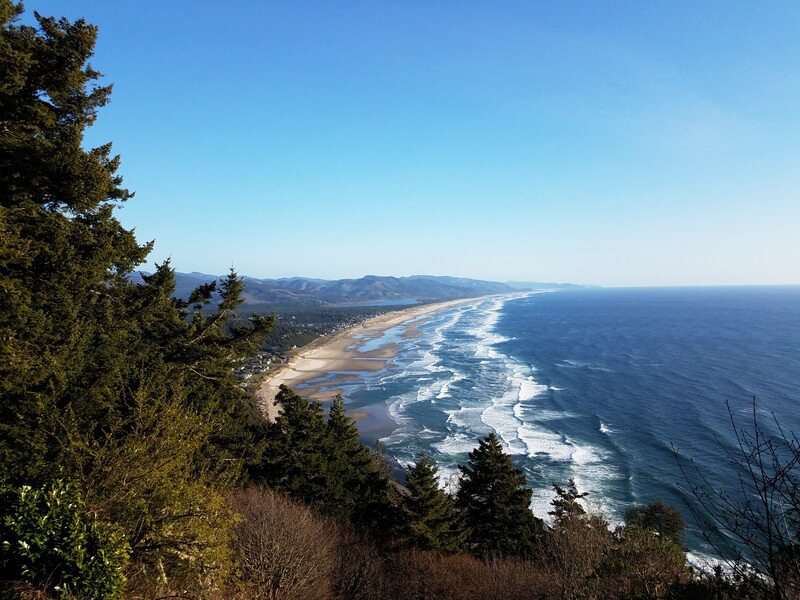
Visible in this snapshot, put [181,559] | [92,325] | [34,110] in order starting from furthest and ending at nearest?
[92,325] < [34,110] < [181,559]

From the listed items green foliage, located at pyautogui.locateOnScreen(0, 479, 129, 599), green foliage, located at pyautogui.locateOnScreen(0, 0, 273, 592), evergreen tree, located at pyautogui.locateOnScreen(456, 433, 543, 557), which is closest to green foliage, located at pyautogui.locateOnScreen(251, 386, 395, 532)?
evergreen tree, located at pyautogui.locateOnScreen(456, 433, 543, 557)

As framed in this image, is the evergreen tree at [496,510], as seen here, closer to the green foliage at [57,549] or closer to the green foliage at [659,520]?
the green foliage at [659,520]

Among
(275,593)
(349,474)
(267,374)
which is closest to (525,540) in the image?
(349,474)

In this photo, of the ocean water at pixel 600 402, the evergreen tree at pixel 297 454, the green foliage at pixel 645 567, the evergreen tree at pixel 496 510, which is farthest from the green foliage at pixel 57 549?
the evergreen tree at pixel 496 510

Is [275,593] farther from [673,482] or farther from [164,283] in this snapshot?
[673,482]

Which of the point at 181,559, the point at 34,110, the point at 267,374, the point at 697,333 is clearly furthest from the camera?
the point at 697,333
